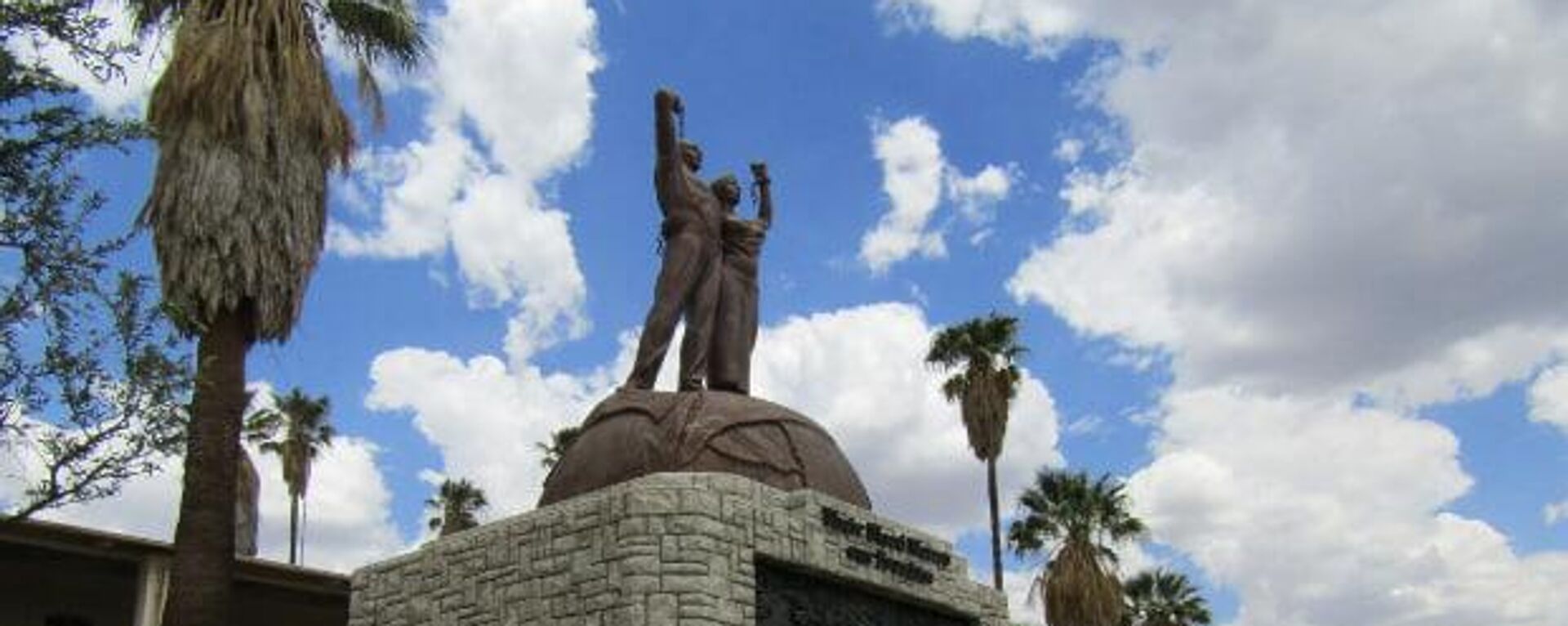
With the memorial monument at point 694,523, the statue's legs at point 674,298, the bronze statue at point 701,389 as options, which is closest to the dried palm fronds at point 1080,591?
the memorial monument at point 694,523

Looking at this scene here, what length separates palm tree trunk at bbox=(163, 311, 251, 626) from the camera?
16719 mm

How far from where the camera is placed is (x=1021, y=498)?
1406 inches

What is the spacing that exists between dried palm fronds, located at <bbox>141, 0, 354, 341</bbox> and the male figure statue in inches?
198

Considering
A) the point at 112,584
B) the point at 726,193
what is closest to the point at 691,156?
the point at 726,193

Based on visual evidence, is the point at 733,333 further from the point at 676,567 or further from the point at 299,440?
the point at 299,440

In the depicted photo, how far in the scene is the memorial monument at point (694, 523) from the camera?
13.2m

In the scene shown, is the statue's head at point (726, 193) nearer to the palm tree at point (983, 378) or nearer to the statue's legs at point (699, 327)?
the statue's legs at point (699, 327)

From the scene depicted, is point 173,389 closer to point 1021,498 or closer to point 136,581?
point 136,581

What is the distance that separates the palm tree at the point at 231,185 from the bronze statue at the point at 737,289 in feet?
17.8

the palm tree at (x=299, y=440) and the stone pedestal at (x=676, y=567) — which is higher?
the palm tree at (x=299, y=440)

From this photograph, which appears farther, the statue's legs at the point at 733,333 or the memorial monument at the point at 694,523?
the statue's legs at the point at 733,333

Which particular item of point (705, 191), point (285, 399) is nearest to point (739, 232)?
point (705, 191)

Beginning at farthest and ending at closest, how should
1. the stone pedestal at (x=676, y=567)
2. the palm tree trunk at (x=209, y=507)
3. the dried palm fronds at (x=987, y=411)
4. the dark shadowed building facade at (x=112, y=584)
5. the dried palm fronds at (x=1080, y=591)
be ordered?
the dried palm fronds at (x=987, y=411) < the dried palm fronds at (x=1080, y=591) < the dark shadowed building facade at (x=112, y=584) < the palm tree trunk at (x=209, y=507) < the stone pedestal at (x=676, y=567)

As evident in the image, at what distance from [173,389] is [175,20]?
354 inches
